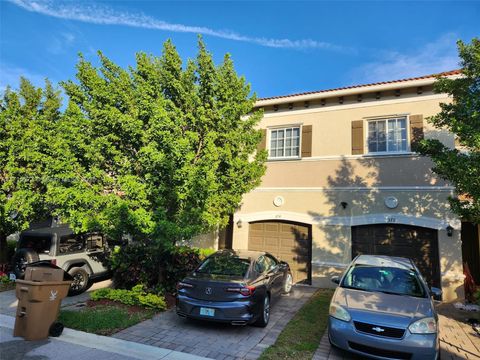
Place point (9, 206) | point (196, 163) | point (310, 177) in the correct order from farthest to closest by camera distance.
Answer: point (310, 177), point (9, 206), point (196, 163)

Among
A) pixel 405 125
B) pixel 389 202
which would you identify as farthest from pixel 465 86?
pixel 389 202

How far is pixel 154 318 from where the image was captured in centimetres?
710

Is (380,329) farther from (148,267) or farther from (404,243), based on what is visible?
(148,267)

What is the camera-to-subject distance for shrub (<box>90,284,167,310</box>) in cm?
758

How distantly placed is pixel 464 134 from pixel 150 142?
7252 mm

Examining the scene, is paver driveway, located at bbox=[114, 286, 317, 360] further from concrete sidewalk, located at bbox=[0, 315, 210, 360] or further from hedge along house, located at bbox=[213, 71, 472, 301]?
hedge along house, located at bbox=[213, 71, 472, 301]

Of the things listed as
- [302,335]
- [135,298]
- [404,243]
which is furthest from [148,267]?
[404,243]

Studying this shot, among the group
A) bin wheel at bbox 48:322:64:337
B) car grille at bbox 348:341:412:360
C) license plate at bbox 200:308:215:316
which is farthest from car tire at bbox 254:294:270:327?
bin wheel at bbox 48:322:64:337

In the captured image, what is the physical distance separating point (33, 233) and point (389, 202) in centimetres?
1128

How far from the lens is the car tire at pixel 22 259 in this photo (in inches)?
352

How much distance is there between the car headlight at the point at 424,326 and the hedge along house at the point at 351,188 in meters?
5.64

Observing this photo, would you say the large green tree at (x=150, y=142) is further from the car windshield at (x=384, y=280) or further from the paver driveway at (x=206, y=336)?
the car windshield at (x=384, y=280)

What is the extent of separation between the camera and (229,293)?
6137 mm

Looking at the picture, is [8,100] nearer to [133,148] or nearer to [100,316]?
[133,148]
